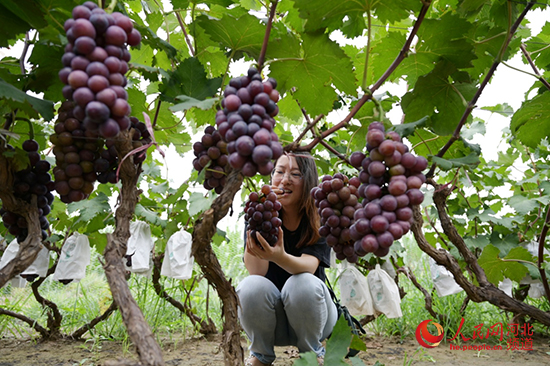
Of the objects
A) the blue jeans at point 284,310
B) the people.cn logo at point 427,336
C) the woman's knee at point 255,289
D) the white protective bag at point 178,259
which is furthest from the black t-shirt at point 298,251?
the people.cn logo at point 427,336

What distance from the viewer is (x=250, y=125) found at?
748mm

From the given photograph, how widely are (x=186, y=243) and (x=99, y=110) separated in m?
1.67

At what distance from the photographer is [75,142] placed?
3.04 feet

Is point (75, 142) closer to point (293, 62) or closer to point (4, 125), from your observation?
point (4, 125)

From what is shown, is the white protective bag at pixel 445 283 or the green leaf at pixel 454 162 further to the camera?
the white protective bag at pixel 445 283

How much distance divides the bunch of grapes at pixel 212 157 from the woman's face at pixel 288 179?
867 mm

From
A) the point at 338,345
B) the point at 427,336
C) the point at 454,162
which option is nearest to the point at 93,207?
the point at 338,345

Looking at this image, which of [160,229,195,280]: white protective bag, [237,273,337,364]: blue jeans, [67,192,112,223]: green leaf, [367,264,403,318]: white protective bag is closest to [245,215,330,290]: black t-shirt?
[237,273,337,364]: blue jeans

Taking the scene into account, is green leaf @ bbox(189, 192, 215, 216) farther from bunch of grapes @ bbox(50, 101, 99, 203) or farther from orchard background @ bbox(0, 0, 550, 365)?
bunch of grapes @ bbox(50, 101, 99, 203)

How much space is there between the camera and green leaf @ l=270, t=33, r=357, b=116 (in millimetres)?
1072

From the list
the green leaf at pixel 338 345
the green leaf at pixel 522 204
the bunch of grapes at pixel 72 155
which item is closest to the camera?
the bunch of grapes at pixel 72 155

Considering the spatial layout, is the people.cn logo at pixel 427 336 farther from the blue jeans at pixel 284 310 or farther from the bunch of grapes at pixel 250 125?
the bunch of grapes at pixel 250 125

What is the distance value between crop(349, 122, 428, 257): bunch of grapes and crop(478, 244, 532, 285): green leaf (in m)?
1.18

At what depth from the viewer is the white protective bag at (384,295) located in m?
2.46
